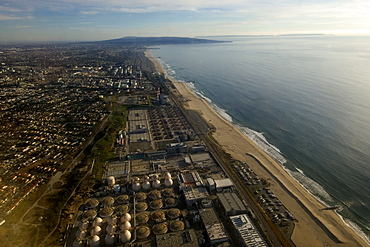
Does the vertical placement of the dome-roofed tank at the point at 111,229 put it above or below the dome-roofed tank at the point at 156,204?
below

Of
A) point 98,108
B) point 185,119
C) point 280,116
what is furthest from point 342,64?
point 98,108

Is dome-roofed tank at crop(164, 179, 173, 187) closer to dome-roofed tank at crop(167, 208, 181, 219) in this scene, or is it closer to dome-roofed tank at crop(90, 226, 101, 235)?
dome-roofed tank at crop(167, 208, 181, 219)

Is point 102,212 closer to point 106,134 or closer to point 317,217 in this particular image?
point 106,134

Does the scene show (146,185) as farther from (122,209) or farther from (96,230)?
(96,230)

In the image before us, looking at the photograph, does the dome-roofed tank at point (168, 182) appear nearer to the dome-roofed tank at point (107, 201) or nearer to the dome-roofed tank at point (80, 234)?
the dome-roofed tank at point (107, 201)

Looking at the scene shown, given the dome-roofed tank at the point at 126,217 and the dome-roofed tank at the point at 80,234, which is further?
the dome-roofed tank at the point at 126,217

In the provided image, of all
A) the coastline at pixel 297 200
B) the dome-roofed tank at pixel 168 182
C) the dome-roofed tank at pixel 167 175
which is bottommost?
the coastline at pixel 297 200

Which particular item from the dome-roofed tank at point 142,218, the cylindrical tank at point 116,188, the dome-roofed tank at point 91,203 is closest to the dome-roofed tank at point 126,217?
the dome-roofed tank at point 142,218

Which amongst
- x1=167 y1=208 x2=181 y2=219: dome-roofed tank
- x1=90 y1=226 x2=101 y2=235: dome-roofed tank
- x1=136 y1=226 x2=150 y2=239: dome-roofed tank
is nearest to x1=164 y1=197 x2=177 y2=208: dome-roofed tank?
x1=167 y1=208 x2=181 y2=219: dome-roofed tank
